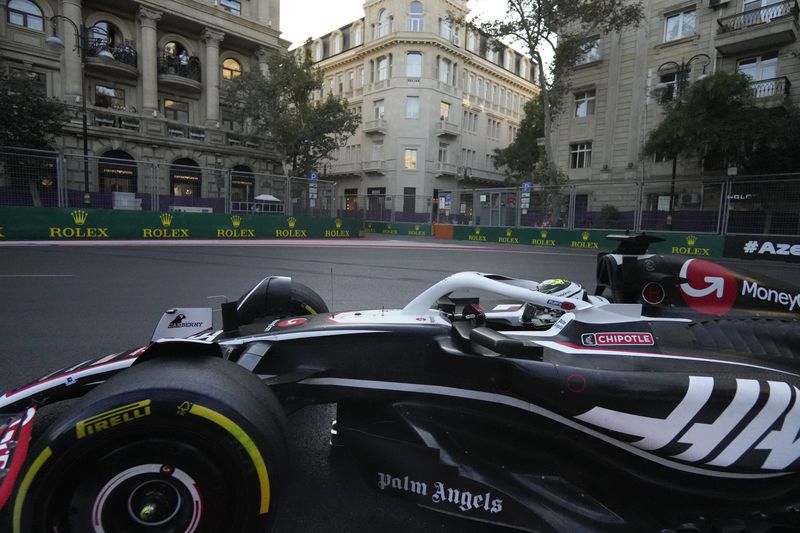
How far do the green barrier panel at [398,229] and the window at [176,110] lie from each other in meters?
15.3

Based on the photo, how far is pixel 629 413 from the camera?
158 centimetres

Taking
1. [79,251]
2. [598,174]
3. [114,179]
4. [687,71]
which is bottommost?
[79,251]

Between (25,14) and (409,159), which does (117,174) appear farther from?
(409,159)

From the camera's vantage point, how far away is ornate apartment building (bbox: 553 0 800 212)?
21.5 m

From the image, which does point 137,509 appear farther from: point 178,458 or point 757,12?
point 757,12

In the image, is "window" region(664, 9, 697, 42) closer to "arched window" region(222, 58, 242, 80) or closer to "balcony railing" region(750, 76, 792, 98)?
"balcony railing" region(750, 76, 792, 98)

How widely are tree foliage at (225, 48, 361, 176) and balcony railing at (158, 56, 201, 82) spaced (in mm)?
2433

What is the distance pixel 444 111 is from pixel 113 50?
25.3m

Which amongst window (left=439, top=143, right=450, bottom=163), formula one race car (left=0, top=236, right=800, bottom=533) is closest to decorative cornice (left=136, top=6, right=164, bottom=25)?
window (left=439, top=143, right=450, bottom=163)

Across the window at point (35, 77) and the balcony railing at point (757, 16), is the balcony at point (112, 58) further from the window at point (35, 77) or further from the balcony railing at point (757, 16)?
the balcony railing at point (757, 16)

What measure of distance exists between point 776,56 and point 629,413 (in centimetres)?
2908

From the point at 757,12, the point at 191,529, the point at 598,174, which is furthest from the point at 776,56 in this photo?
the point at 191,529

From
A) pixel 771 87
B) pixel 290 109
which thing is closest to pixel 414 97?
pixel 290 109

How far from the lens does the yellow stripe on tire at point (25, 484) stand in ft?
4.18
